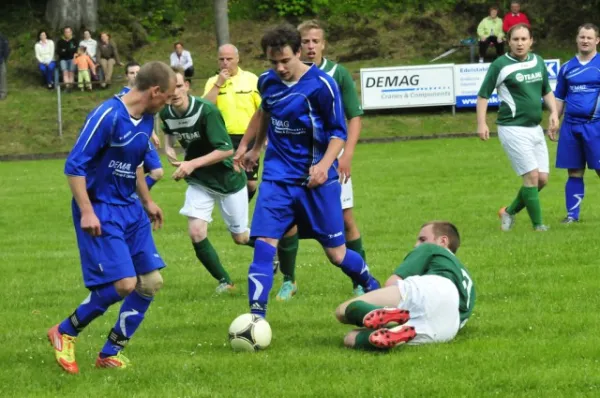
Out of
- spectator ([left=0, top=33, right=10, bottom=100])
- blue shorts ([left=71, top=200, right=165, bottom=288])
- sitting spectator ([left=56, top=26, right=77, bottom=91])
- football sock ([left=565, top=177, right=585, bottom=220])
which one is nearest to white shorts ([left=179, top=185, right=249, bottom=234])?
blue shorts ([left=71, top=200, right=165, bottom=288])

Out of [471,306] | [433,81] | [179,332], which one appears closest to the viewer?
[471,306]

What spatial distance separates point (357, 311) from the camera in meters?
7.68

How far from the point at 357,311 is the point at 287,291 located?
231 cm

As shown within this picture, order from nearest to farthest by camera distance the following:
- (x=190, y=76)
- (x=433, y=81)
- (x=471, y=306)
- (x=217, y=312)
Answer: (x=471, y=306) < (x=217, y=312) < (x=433, y=81) < (x=190, y=76)

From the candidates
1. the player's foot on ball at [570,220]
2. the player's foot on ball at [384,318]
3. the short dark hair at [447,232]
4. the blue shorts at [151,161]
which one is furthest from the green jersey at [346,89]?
the player's foot on ball at [570,220]

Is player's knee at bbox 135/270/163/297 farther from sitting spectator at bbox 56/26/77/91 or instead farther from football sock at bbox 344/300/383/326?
sitting spectator at bbox 56/26/77/91

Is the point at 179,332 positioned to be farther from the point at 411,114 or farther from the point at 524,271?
the point at 411,114

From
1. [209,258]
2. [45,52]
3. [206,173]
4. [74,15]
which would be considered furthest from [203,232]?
[74,15]

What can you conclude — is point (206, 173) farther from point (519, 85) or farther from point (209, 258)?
point (519, 85)

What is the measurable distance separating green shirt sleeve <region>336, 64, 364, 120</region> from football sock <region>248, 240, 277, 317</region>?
1.67 m

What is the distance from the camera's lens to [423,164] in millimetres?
23641

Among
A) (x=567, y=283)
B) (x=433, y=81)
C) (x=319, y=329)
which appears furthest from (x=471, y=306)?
(x=433, y=81)

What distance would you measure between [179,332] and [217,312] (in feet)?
2.56

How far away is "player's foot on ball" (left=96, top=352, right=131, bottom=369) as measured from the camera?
743 cm
